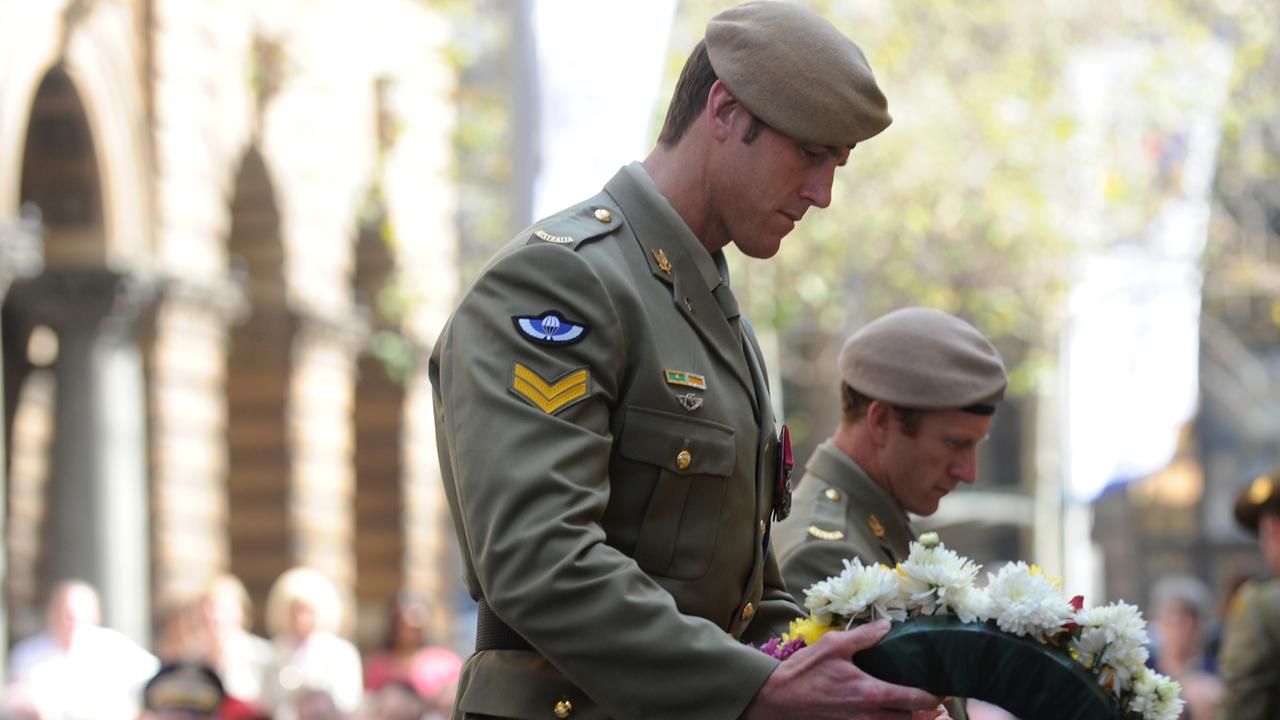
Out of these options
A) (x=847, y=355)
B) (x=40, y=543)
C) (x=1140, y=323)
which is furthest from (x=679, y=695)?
(x=40, y=543)

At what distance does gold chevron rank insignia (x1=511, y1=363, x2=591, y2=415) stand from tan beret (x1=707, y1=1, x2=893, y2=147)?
1.72ft

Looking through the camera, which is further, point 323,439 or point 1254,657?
point 323,439

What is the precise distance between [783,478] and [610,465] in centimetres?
43

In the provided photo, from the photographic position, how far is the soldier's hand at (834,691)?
289 centimetres

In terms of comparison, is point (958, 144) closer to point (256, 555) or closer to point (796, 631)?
point (256, 555)

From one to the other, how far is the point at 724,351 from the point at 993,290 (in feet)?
71.3

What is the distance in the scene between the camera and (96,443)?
1795cm

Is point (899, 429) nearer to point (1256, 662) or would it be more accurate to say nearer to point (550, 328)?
point (550, 328)

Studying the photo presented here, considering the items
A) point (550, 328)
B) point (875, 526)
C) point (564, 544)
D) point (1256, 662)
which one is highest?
point (550, 328)

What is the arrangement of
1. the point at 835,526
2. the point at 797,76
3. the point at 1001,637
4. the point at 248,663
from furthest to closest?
the point at 248,663
the point at 835,526
the point at 797,76
the point at 1001,637

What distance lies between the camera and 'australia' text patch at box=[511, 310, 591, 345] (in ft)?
10.0

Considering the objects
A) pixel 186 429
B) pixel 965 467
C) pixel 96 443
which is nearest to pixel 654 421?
pixel 965 467

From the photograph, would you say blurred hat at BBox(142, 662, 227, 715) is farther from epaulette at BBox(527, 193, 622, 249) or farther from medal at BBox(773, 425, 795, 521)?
epaulette at BBox(527, 193, 622, 249)

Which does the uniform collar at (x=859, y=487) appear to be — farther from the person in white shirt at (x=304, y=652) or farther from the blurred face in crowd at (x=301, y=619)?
the blurred face in crowd at (x=301, y=619)
